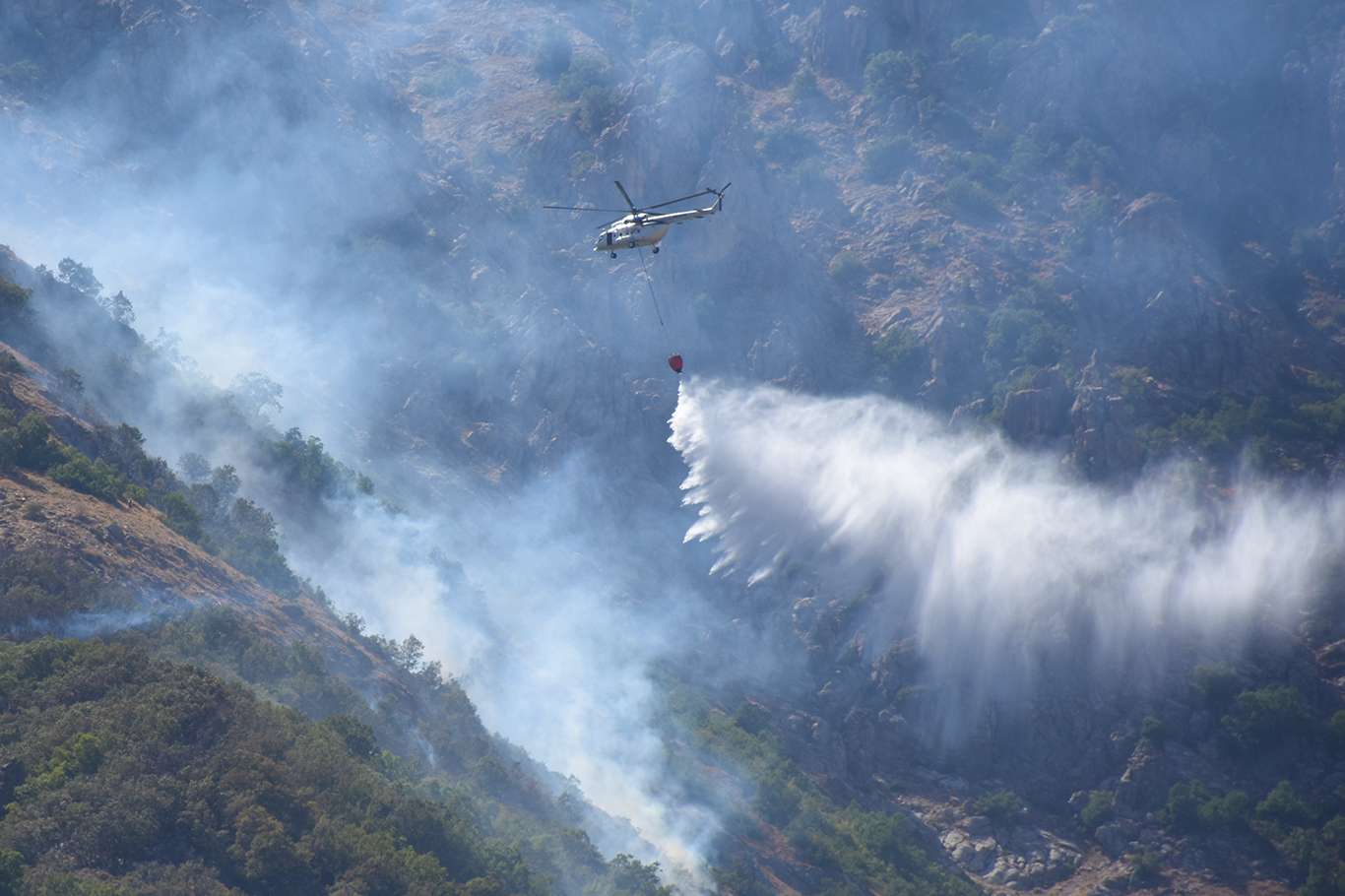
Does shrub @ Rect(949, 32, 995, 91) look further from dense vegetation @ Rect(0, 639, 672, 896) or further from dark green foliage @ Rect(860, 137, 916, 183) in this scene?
dense vegetation @ Rect(0, 639, 672, 896)

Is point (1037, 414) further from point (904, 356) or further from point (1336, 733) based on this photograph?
point (1336, 733)

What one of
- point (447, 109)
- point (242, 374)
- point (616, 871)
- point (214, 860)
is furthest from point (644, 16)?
point (214, 860)

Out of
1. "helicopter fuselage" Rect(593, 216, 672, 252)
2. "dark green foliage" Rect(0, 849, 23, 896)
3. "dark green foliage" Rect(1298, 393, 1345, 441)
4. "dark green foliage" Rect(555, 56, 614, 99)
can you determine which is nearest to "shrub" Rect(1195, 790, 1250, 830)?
"dark green foliage" Rect(1298, 393, 1345, 441)

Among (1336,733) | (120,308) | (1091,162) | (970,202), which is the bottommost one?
(1336,733)

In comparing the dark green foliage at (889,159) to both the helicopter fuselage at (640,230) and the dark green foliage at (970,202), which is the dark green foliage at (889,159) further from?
the helicopter fuselage at (640,230)

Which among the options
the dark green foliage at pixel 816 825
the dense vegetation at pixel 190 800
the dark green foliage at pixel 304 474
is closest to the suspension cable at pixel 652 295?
the dark green foliage at pixel 304 474

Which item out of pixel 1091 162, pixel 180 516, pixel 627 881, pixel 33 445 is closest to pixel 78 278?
pixel 180 516

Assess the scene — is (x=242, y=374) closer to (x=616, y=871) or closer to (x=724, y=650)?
(x=724, y=650)
